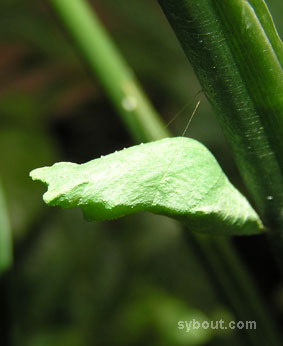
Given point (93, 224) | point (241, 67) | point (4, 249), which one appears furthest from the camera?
point (93, 224)

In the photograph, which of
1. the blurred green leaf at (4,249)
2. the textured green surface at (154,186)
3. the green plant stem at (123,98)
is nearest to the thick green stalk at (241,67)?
the textured green surface at (154,186)

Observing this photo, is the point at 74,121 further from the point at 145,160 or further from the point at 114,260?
the point at 145,160

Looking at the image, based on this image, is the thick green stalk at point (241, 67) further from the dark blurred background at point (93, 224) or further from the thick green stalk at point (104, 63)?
the dark blurred background at point (93, 224)

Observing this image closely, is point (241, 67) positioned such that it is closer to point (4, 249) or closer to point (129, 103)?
point (129, 103)

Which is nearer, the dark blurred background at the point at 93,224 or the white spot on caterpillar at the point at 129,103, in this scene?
the white spot on caterpillar at the point at 129,103

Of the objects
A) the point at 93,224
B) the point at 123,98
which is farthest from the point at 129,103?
the point at 93,224

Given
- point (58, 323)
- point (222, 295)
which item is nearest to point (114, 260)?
point (58, 323)
